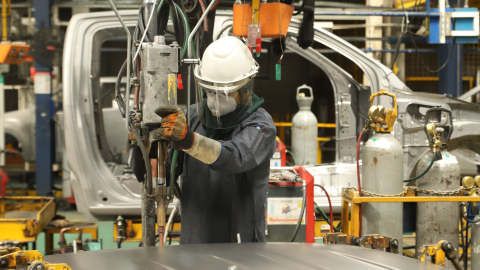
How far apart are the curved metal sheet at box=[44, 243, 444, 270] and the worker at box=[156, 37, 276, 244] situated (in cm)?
31

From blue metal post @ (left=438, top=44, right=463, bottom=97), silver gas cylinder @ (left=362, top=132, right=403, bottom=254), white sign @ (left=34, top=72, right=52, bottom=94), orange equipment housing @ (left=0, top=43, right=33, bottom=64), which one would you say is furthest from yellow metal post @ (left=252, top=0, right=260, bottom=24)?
blue metal post @ (left=438, top=44, right=463, bottom=97)

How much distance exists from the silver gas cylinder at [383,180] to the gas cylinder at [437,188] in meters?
0.24

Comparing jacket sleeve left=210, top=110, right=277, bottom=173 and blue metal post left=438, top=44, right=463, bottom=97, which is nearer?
jacket sleeve left=210, top=110, right=277, bottom=173

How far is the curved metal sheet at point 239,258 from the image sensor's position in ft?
4.81

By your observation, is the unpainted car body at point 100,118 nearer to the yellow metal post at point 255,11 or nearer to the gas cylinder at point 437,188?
the gas cylinder at point 437,188

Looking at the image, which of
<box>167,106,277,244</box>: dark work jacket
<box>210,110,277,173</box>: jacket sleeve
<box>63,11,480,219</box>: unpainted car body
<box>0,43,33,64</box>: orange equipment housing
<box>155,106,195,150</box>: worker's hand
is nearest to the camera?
<box>155,106,195,150</box>: worker's hand

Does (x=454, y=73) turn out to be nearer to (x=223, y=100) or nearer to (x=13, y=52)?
(x=223, y=100)

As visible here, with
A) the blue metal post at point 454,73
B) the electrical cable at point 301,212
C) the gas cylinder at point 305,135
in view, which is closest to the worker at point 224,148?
the electrical cable at point 301,212

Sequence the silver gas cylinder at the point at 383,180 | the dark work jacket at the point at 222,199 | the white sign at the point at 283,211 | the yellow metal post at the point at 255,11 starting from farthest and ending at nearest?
the white sign at the point at 283,211 → the silver gas cylinder at the point at 383,180 → the yellow metal post at the point at 255,11 → the dark work jacket at the point at 222,199

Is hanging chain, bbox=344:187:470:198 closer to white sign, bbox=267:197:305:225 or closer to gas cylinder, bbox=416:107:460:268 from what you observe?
gas cylinder, bbox=416:107:460:268

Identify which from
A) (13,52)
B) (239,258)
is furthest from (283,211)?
(13,52)

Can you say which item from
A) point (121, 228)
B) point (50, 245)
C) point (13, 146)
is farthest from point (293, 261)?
point (13, 146)

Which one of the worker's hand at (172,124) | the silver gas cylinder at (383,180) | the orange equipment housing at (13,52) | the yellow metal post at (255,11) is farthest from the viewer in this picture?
the orange equipment housing at (13,52)

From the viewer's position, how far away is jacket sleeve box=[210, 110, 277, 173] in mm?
1729
